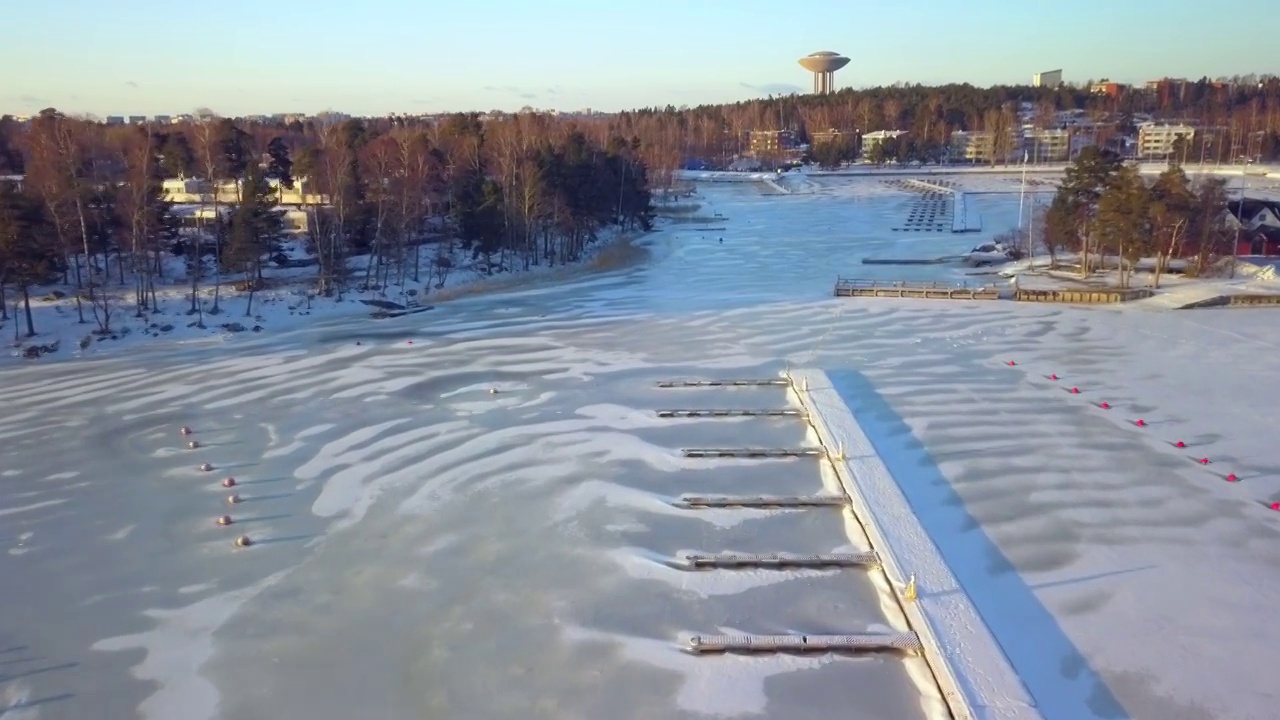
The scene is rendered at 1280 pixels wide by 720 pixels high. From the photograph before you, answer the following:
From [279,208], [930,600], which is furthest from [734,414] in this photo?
[279,208]

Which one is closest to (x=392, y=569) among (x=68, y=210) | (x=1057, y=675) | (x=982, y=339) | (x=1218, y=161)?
(x=1057, y=675)

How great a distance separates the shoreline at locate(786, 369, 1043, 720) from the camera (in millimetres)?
7164

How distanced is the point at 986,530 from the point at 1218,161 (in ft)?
201

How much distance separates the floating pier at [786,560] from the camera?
9.63m

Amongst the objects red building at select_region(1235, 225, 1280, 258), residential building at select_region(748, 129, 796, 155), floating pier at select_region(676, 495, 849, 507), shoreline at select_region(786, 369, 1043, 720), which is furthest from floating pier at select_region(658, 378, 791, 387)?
residential building at select_region(748, 129, 796, 155)

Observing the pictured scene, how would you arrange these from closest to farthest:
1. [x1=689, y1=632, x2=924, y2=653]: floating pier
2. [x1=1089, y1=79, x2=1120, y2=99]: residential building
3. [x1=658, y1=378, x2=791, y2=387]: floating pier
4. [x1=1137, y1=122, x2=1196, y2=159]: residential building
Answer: [x1=689, y1=632, x2=924, y2=653]: floating pier → [x1=658, y1=378, x2=791, y2=387]: floating pier → [x1=1137, y1=122, x2=1196, y2=159]: residential building → [x1=1089, y1=79, x2=1120, y2=99]: residential building

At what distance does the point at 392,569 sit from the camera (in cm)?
978

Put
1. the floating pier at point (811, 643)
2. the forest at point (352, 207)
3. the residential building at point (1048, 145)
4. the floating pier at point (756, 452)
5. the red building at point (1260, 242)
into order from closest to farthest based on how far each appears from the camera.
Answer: the floating pier at point (811, 643), the floating pier at point (756, 452), the forest at point (352, 207), the red building at point (1260, 242), the residential building at point (1048, 145)

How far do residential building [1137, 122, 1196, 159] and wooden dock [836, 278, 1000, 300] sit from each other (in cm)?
5495

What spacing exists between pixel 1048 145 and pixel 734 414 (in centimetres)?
7402

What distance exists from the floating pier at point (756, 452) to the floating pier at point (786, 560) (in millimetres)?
2984

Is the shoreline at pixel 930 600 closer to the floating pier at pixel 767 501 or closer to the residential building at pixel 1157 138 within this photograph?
the floating pier at pixel 767 501

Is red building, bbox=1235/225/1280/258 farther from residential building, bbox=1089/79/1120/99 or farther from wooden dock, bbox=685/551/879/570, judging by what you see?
residential building, bbox=1089/79/1120/99

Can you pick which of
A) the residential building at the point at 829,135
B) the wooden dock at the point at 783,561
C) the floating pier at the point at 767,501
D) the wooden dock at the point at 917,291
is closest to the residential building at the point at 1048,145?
the residential building at the point at 829,135
